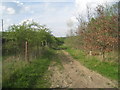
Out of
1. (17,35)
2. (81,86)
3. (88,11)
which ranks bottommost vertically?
(81,86)

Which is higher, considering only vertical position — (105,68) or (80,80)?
(105,68)

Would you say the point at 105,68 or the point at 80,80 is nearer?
the point at 80,80

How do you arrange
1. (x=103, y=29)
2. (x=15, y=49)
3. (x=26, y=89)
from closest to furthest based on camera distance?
(x=26, y=89), (x=103, y=29), (x=15, y=49)

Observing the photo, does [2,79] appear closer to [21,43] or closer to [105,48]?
[105,48]

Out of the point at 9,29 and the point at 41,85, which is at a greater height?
the point at 9,29

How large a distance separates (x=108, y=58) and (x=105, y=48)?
5.22 feet

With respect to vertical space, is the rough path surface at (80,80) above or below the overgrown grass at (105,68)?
below

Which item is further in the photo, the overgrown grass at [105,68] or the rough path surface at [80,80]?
the overgrown grass at [105,68]

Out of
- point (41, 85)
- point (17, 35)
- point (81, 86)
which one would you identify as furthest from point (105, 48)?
point (17, 35)

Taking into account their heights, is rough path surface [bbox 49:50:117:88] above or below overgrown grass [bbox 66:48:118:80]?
below

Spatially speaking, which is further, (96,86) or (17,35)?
(17,35)

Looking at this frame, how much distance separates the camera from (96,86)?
275 inches

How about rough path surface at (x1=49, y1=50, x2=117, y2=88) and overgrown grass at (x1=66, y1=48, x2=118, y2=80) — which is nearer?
rough path surface at (x1=49, y1=50, x2=117, y2=88)

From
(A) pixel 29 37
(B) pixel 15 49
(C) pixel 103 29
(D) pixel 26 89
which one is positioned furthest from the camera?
(A) pixel 29 37
